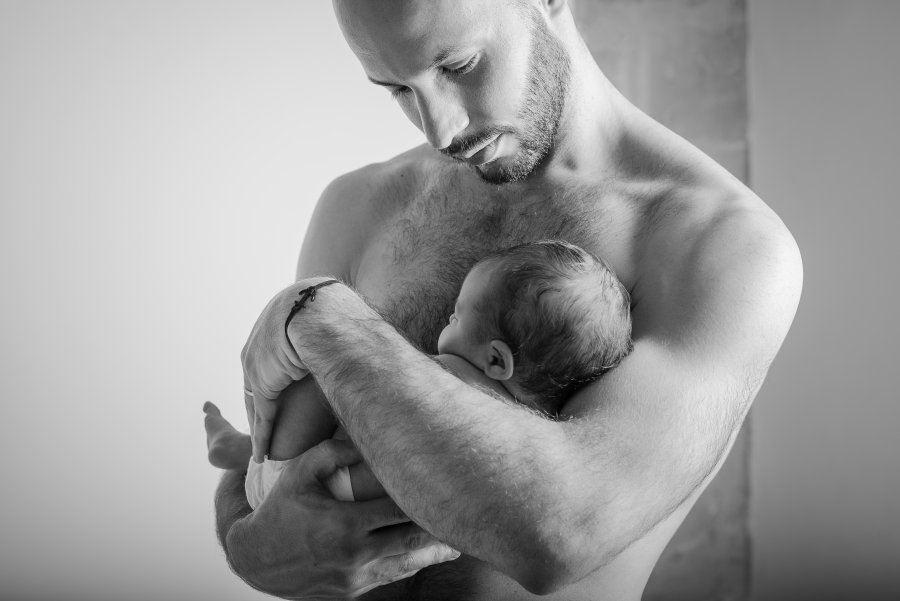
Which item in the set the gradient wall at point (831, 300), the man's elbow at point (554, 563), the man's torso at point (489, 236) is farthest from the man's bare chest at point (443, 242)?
the gradient wall at point (831, 300)

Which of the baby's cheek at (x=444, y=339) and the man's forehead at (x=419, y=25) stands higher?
the man's forehead at (x=419, y=25)

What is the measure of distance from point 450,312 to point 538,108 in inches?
11.7

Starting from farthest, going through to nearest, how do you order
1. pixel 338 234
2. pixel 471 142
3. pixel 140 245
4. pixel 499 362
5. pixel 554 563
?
pixel 140 245, pixel 338 234, pixel 471 142, pixel 499 362, pixel 554 563

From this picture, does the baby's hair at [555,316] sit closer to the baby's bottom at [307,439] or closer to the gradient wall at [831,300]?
the baby's bottom at [307,439]

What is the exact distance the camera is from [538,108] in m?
1.12

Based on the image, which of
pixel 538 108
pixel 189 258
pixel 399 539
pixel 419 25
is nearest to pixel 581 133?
pixel 538 108

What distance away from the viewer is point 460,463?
0.75m

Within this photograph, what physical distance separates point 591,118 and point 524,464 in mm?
600

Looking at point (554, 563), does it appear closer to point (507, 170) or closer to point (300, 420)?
point (300, 420)

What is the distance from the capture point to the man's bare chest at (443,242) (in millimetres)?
1086

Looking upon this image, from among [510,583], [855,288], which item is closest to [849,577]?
[855,288]

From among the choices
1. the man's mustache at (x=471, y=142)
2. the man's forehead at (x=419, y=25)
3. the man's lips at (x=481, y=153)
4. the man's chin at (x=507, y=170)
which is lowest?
the man's chin at (x=507, y=170)

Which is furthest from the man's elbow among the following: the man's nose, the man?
the man's nose

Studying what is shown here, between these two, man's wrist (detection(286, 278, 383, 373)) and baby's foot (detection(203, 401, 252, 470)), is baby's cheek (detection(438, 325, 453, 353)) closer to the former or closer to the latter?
man's wrist (detection(286, 278, 383, 373))
